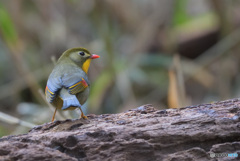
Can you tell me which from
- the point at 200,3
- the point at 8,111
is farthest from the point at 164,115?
the point at 200,3

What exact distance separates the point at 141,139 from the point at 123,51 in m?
7.69

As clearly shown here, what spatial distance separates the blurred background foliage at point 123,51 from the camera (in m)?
7.67

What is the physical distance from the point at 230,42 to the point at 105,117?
5315 millimetres

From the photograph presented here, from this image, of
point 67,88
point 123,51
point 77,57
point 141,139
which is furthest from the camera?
point 123,51

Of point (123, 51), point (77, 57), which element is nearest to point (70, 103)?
point (77, 57)

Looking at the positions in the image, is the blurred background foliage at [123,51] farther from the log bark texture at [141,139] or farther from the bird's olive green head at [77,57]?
the log bark texture at [141,139]

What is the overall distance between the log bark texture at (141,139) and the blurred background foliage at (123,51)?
3614 millimetres

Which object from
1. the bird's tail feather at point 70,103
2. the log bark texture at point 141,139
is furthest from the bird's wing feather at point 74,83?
the log bark texture at point 141,139

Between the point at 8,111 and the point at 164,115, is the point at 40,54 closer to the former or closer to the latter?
the point at 8,111

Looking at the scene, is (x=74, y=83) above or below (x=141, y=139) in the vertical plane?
above

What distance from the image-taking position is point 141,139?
2.96m

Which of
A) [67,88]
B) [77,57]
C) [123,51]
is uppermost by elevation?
[123,51]

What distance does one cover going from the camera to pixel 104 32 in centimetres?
767

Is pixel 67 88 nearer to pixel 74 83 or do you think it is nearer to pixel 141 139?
pixel 74 83
